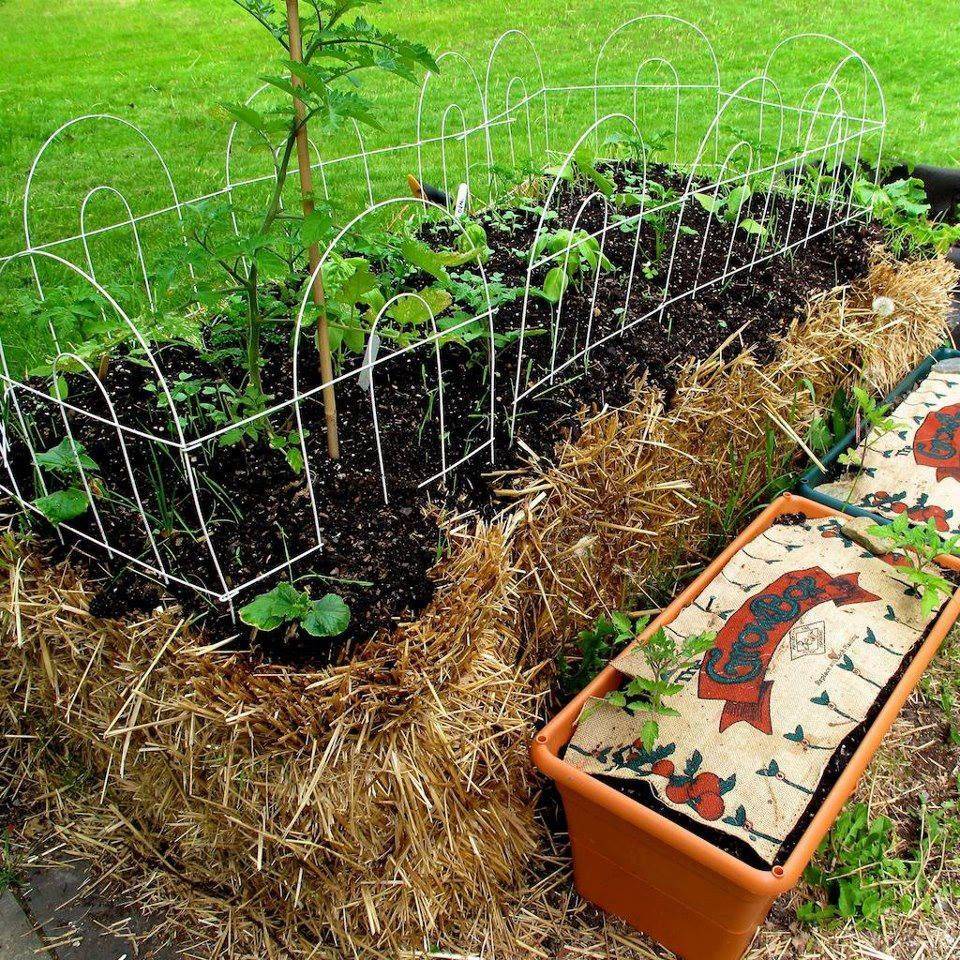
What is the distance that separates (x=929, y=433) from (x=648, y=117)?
13.1ft

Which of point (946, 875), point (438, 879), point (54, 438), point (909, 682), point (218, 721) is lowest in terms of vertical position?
point (946, 875)

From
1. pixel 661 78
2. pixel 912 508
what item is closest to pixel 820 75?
pixel 661 78

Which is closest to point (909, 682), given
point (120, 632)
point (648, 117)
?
point (120, 632)

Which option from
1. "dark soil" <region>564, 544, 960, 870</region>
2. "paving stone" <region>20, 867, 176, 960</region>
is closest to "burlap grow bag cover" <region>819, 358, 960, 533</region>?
"dark soil" <region>564, 544, 960, 870</region>

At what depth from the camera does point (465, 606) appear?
1.64 m

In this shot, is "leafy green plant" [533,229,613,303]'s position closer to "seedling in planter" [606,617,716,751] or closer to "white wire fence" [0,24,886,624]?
"white wire fence" [0,24,886,624]

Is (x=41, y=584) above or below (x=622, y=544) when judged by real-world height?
above

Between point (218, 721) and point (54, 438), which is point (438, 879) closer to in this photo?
point (218, 721)

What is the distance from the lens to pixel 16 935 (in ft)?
6.08

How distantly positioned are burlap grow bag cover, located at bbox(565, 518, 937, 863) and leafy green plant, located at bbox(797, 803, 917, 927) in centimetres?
38

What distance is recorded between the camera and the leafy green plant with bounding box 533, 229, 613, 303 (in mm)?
2027

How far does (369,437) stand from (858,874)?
142cm

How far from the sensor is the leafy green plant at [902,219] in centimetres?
312

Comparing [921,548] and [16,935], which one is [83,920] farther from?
[921,548]
